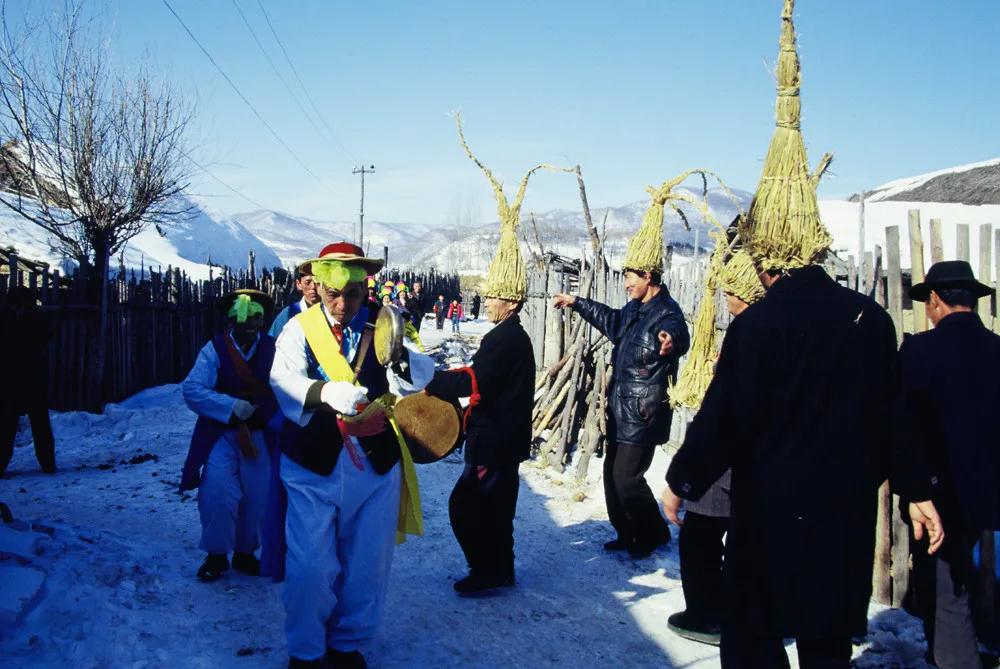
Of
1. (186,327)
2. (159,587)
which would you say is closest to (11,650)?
(159,587)

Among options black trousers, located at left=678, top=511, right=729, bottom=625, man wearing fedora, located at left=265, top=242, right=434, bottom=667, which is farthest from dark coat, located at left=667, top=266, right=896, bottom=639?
man wearing fedora, located at left=265, top=242, right=434, bottom=667

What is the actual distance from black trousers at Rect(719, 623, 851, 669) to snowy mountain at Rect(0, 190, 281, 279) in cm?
1538

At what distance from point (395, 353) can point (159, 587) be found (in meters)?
2.22

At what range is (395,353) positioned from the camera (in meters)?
3.64

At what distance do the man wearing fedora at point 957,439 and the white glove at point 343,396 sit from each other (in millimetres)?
2405

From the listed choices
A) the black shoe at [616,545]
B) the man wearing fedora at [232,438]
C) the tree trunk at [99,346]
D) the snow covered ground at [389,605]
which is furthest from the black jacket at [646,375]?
the tree trunk at [99,346]

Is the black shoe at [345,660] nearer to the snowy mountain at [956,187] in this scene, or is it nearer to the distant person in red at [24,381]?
the distant person in red at [24,381]

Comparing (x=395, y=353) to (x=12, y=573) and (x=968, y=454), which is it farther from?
(x=968, y=454)

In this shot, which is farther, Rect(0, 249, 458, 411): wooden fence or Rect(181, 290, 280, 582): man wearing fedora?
Rect(0, 249, 458, 411): wooden fence

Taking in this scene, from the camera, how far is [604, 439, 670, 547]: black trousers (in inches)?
211

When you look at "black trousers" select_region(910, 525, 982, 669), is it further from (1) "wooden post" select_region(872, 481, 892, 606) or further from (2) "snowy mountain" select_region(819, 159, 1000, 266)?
(2) "snowy mountain" select_region(819, 159, 1000, 266)

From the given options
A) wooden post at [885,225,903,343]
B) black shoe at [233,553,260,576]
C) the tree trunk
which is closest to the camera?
wooden post at [885,225,903,343]

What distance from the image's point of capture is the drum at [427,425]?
3951mm

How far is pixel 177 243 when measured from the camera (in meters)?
35.2
